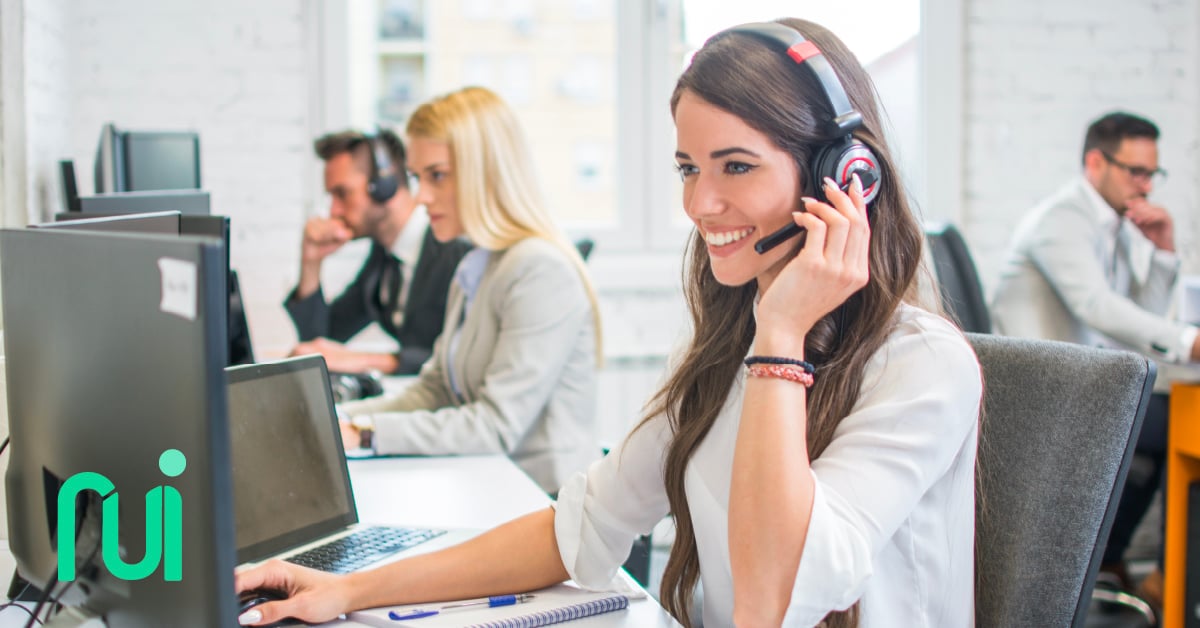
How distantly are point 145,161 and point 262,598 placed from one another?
142 cm

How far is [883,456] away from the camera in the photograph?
3.05 feet

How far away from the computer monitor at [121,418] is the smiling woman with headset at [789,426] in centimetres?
21

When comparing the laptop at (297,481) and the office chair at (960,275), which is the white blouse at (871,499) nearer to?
the laptop at (297,481)

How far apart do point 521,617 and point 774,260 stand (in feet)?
1.37

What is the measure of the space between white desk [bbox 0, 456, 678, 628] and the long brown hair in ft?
1.12

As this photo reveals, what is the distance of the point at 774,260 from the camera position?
1062 mm

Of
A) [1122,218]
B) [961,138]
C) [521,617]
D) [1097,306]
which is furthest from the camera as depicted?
[961,138]

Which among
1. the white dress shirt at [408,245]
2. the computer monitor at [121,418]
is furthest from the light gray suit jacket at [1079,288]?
the computer monitor at [121,418]

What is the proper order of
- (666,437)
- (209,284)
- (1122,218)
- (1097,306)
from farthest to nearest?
(1122,218), (1097,306), (666,437), (209,284)

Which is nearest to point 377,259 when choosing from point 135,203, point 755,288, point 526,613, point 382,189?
point 382,189

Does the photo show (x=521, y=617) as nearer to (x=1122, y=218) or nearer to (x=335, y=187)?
(x=335, y=187)

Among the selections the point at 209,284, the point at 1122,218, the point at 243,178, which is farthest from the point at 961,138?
the point at 209,284

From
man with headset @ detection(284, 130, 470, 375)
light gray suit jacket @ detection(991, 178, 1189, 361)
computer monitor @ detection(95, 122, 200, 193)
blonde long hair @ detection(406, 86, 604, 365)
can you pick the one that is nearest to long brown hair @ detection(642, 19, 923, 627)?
blonde long hair @ detection(406, 86, 604, 365)

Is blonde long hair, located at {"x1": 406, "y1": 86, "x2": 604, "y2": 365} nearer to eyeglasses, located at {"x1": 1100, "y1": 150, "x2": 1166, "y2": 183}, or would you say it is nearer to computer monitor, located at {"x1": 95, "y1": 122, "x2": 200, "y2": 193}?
computer monitor, located at {"x1": 95, "y1": 122, "x2": 200, "y2": 193}
